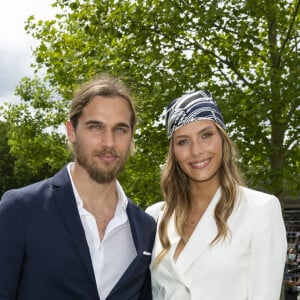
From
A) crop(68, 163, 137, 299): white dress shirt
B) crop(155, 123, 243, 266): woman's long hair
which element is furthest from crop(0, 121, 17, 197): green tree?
crop(68, 163, 137, 299): white dress shirt

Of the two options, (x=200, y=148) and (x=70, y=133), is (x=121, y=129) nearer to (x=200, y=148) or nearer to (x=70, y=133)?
(x=70, y=133)

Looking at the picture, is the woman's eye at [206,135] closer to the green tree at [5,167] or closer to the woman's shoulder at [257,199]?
the woman's shoulder at [257,199]

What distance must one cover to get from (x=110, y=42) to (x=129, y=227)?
9845 mm

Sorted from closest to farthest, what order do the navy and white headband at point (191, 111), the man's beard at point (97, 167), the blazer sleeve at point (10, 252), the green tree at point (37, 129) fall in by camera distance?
the blazer sleeve at point (10, 252), the man's beard at point (97, 167), the navy and white headband at point (191, 111), the green tree at point (37, 129)

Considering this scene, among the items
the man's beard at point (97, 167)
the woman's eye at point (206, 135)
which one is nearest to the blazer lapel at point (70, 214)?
the man's beard at point (97, 167)

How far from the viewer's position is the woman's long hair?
12.7 feet

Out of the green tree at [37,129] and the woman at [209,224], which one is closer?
the woman at [209,224]

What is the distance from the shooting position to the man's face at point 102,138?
353 centimetres

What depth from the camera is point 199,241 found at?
3828 mm

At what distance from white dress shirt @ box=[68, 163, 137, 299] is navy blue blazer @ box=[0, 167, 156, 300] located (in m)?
0.07

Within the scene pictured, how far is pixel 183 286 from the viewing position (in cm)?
375

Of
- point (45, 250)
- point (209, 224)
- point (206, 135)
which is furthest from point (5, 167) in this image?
point (45, 250)

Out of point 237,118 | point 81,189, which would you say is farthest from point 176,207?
point 237,118

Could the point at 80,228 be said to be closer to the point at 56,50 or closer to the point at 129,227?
the point at 129,227
